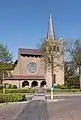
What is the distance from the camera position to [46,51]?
6869 cm

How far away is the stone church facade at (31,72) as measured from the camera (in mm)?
90438

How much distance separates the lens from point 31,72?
93875 millimetres

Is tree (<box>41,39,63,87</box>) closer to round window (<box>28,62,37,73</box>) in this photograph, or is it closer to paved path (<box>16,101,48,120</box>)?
round window (<box>28,62,37,73</box>)

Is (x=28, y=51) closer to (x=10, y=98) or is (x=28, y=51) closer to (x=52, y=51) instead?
(x=52, y=51)

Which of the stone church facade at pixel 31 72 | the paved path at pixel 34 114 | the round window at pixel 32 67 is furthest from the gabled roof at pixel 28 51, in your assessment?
the paved path at pixel 34 114

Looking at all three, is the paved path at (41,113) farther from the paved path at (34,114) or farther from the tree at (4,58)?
the tree at (4,58)

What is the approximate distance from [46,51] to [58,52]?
245 inches

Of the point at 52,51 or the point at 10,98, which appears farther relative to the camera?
the point at 52,51

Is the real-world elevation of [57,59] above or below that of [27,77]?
above

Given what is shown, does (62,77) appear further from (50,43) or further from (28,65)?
(50,43)

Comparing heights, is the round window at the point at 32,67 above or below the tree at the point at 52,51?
below

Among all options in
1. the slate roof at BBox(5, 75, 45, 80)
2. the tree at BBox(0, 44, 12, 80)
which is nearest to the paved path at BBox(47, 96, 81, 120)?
the tree at BBox(0, 44, 12, 80)

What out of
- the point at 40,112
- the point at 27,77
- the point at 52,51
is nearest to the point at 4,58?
the point at 52,51

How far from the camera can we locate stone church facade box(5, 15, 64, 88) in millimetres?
90438
